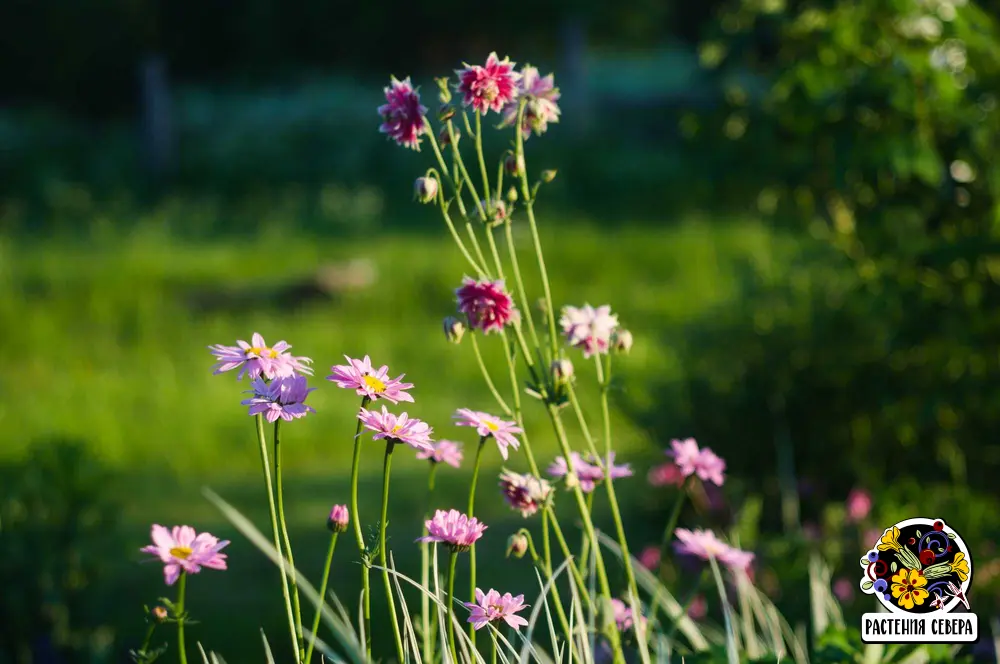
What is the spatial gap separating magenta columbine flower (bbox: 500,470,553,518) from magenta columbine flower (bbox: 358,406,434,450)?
17cm

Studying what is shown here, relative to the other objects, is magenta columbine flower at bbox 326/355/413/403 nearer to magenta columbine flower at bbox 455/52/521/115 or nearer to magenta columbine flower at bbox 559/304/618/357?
magenta columbine flower at bbox 559/304/618/357

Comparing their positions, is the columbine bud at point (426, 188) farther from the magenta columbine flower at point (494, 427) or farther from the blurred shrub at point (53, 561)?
the blurred shrub at point (53, 561)

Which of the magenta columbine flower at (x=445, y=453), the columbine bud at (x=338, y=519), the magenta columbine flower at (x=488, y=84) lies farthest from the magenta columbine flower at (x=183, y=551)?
the magenta columbine flower at (x=488, y=84)

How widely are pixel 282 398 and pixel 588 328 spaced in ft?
1.55

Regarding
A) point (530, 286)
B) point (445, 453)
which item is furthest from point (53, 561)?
point (530, 286)

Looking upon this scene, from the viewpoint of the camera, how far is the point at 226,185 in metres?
14.5

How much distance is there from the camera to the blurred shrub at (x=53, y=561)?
11.3 ft

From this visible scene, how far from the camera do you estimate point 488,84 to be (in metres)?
1.76

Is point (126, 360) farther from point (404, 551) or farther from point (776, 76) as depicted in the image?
point (776, 76)

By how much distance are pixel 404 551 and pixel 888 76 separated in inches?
104

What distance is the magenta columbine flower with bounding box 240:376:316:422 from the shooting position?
1.63m

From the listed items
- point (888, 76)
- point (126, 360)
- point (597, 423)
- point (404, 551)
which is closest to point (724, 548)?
point (888, 76)

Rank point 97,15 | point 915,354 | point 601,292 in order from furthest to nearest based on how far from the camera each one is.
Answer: point 97,15, point 601,292, point 915,354

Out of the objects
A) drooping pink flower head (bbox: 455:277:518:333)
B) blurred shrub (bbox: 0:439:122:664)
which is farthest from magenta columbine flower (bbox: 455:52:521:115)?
blurred shrub (bbox: 0:439:122:664)
